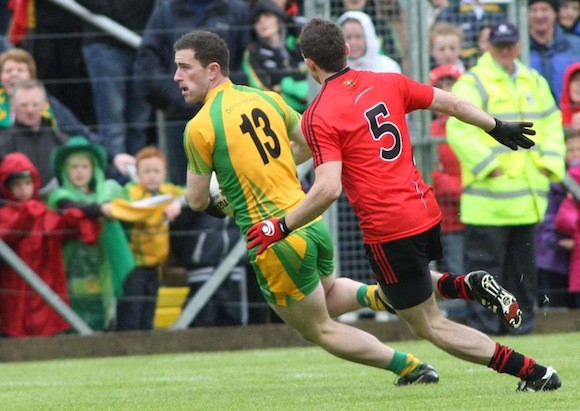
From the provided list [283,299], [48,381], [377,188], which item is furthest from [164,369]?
[377,188]

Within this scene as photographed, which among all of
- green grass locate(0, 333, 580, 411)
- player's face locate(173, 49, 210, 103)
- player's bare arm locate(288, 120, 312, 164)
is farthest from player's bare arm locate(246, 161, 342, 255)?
player's face locate(173, 49, 210, 103)

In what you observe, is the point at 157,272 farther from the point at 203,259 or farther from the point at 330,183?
the point at 330,183

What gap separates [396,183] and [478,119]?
53 cm

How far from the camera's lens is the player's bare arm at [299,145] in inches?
313

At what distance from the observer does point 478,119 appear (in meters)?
7.21

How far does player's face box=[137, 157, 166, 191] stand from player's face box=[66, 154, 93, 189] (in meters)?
0.41

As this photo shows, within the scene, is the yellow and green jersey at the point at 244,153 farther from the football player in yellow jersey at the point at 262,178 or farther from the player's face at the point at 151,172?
the player's face at the point at 151,172

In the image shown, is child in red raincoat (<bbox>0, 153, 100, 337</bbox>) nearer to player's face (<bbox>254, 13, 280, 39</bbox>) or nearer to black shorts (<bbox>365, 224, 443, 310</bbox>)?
player's face (<bbox>254, 13, 280, 39</bbox>)

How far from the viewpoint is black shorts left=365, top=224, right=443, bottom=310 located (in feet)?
23.6

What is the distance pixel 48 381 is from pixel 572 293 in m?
4.99

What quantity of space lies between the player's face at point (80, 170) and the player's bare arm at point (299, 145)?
3.67 metres

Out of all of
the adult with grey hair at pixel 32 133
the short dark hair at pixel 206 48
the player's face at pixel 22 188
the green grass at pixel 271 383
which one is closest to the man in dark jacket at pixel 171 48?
the adult with grey hair at pixel 32 133

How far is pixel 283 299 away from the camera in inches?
302

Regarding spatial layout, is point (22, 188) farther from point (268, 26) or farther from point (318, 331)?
point (318, 331)
